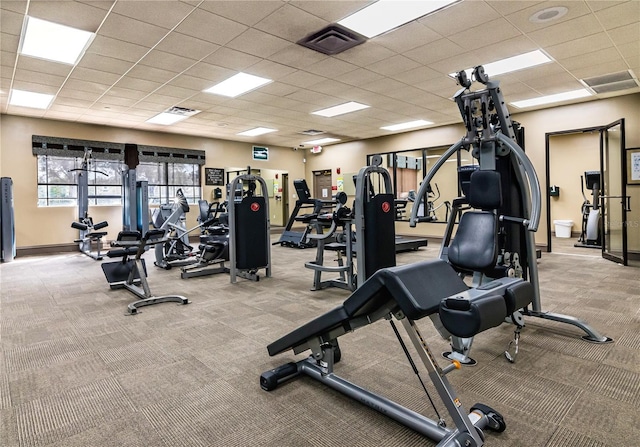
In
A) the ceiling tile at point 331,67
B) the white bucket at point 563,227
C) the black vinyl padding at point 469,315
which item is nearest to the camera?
the black vinyl padding at point 469,315

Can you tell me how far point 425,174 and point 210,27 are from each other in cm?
764

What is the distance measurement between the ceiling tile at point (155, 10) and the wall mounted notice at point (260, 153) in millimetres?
7694

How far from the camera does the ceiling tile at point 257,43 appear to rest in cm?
429

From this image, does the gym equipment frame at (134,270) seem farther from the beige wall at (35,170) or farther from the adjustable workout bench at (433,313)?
the beige wall at (35,170)

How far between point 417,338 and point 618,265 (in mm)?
6150

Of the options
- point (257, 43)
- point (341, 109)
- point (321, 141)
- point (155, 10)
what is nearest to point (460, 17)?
point (257, 43)

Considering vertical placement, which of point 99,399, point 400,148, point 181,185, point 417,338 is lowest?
point 99,399

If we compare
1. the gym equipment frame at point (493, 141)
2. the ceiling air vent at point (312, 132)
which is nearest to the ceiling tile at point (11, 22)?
the gym equipment frame at point (493, 141)

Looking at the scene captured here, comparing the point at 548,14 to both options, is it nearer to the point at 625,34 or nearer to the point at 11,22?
the point at 625,34

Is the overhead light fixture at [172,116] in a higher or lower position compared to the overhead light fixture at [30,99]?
higher

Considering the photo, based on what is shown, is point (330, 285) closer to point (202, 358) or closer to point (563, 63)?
point (202, 358)

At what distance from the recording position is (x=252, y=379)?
7.59 feet

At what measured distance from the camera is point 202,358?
2652 millimetres

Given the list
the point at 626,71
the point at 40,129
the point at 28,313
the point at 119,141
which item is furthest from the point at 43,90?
the point at 626,71
